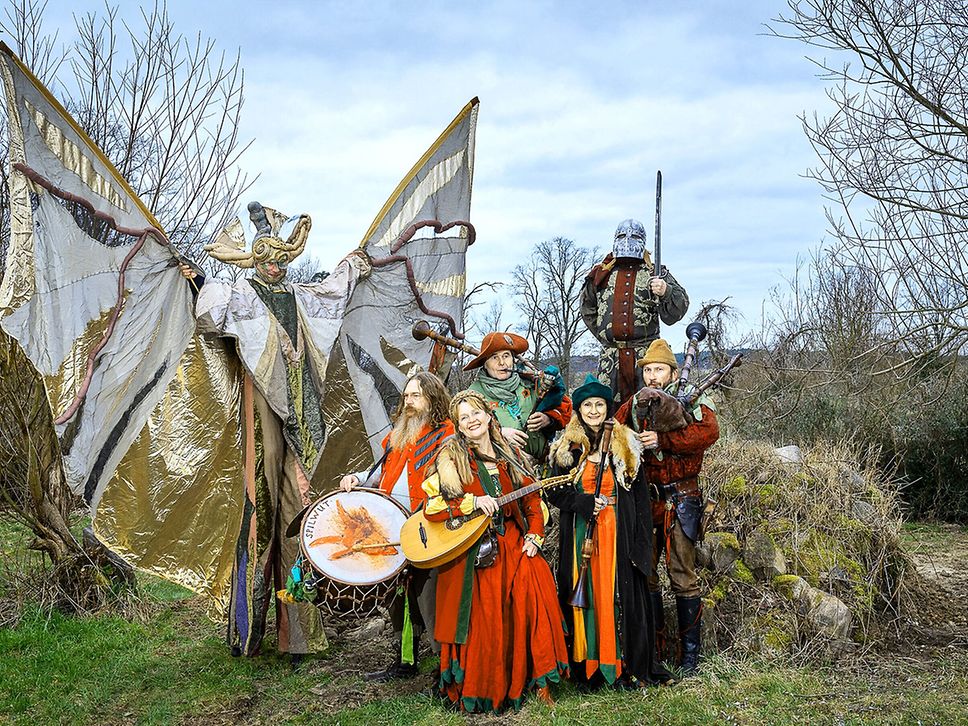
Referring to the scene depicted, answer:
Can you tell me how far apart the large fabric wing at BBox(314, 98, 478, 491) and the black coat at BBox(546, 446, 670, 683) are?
1678 millimetres

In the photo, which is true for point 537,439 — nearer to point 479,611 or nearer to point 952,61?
point 479,611

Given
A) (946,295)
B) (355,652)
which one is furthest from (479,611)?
(946,295)

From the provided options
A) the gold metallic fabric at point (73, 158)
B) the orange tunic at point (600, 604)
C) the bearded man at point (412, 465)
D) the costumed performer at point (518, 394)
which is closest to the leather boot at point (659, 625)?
the orange tunic at point (600, 604)

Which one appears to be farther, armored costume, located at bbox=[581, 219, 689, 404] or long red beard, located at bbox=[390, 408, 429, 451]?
armored costume, located at bbox=[581, 219, 689, 404]

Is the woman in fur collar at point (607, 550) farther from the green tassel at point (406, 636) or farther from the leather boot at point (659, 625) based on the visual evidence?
the green tassel at point (406, 636)

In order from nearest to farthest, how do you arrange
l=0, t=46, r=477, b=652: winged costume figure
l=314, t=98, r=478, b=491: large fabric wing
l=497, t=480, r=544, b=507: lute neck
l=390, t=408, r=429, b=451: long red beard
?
1. l=497, t=480, r=544, b=507: lute neck
2. l=0, t=46, r=477, b=652: winged costume figure
3. l=390, t=408, r=429, b=451: long red beard
4. l=314, t=98, r=478, b=491: large fabric wing

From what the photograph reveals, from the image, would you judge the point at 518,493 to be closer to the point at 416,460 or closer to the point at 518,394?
the point at 416,460

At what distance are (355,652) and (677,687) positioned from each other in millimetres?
2154

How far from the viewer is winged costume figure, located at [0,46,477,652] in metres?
4.59

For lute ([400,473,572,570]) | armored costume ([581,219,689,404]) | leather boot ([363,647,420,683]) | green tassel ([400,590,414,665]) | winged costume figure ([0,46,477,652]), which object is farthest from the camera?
armored costume ([581,219,689,404])

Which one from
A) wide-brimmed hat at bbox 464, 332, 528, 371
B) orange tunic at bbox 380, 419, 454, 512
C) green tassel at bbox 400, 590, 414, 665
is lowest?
green tassel at bbox 400, 590, 414, 665

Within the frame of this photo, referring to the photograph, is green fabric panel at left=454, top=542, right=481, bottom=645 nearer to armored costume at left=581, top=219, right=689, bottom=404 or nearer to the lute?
the lute

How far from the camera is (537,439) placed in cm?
516

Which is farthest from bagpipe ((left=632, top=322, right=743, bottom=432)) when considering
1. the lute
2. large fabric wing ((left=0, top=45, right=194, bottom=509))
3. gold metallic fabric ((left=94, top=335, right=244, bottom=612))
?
large fabric wing ((left=0, top=45, right=194, bottom=509))
